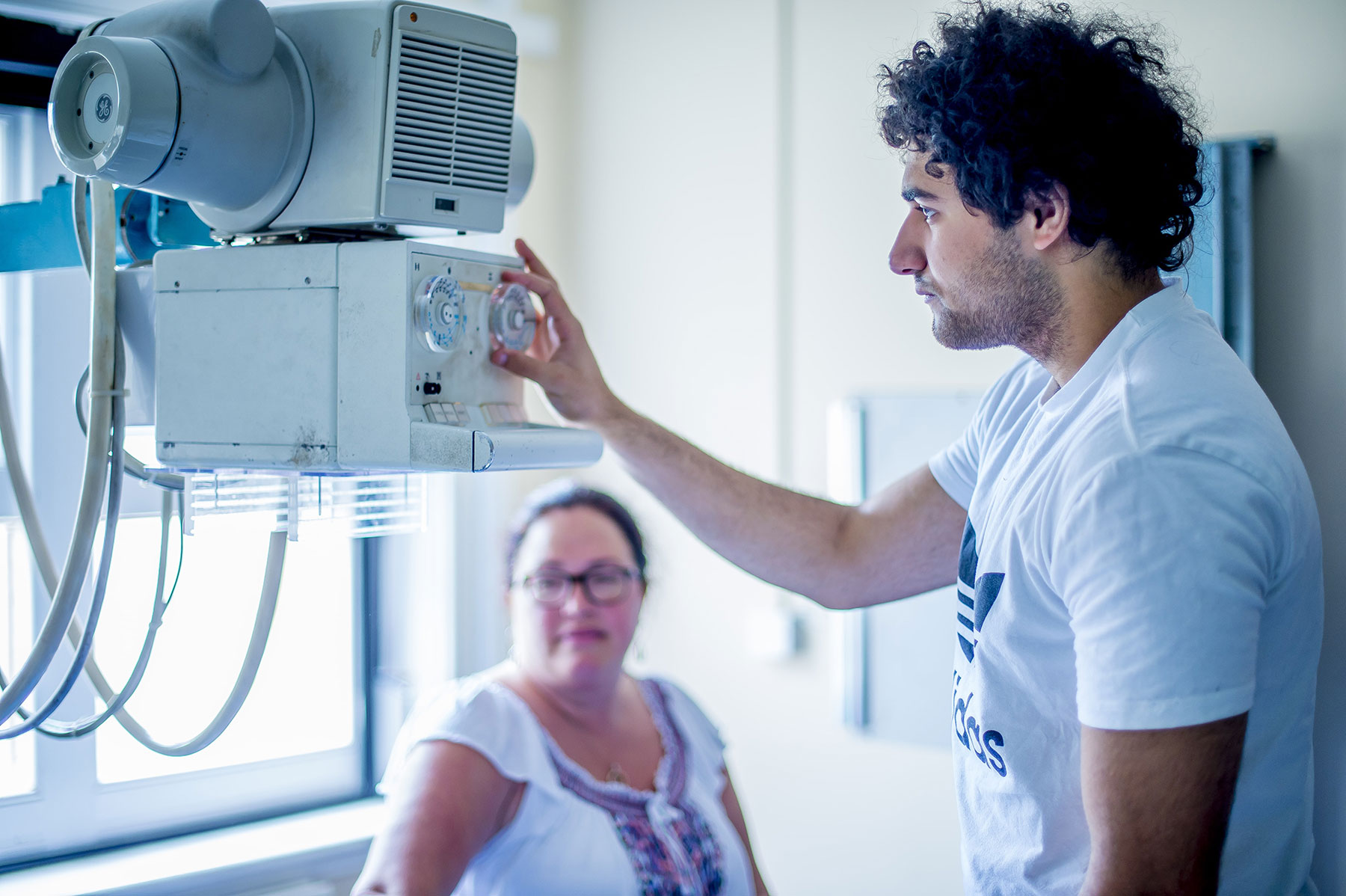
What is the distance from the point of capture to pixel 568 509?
1880 mm

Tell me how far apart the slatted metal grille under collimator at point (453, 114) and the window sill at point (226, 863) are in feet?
4.60

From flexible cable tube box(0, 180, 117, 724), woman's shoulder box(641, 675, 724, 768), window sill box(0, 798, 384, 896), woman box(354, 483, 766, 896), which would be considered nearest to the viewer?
flexible cable tube box(0, 180, 117, 724)

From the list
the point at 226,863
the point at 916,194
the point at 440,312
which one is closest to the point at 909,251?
the point at 916,194

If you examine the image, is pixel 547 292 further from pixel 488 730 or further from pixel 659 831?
pixel 659 831

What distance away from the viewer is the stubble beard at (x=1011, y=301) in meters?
1.00

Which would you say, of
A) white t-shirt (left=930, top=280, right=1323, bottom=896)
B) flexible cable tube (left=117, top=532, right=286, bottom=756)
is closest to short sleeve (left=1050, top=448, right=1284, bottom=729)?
white t-shirt (left=930, top=280, right=1323, bottom=896)

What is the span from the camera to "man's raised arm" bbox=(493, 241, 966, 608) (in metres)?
1.31

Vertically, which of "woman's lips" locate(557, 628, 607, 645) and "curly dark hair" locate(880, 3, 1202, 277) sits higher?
"curly dark hair" locate(880, 3, 1202, 277)

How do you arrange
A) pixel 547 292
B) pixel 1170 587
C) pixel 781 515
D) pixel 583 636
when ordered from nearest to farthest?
1. pixel 1170 587
2. pixel 547 292
3. pixel 781 515
4. pixel 583 636

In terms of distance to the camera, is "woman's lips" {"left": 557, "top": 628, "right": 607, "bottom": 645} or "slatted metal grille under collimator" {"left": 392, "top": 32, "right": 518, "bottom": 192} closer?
"slatted metal grille under collimator" {"left": 392, "top": 32, "right": 518, "bottom": 192}

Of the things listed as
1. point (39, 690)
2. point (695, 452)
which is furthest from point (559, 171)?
point (39, 690)

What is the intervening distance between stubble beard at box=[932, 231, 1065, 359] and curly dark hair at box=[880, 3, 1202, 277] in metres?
0.04

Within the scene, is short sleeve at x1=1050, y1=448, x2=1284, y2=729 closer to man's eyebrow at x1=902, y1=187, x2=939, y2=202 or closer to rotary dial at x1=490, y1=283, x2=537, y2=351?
man's eyebrow at x1=902, y1=187, x2=939, y2=202

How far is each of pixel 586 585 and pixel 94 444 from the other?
909mm
